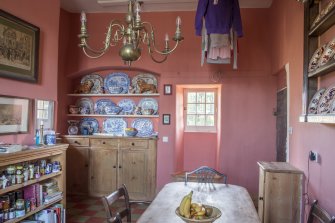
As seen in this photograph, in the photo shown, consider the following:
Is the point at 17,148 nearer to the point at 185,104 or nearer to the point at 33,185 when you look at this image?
the point at 33,185

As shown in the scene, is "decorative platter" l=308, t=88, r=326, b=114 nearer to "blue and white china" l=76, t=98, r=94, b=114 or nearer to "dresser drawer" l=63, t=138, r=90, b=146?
"dresser drawer" l=63, t=138, r=90, b=146

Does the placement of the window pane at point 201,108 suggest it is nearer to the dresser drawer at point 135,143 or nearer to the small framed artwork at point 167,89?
the small framed artwork at point 167,89

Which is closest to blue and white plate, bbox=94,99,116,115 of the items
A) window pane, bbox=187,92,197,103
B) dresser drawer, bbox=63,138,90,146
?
dresser drawer, bbox=63,138,90,146

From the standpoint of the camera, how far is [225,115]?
471 cm

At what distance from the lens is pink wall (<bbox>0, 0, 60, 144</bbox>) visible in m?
2.99

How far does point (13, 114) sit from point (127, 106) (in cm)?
246

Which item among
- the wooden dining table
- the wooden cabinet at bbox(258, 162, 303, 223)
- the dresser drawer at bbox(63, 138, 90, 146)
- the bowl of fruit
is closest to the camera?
the bowl of fruit

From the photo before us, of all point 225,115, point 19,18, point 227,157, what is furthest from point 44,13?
point 227,157

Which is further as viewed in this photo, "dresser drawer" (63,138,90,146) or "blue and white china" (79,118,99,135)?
"blue and white china" (79,118,99,135)

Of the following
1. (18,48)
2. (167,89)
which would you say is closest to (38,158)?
(18,48)

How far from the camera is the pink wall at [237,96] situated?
15.1ft

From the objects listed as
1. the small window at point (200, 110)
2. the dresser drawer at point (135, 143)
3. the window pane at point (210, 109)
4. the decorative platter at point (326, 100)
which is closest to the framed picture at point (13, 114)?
the dresser drawer at point (135, 143)

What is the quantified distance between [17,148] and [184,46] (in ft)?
10.2

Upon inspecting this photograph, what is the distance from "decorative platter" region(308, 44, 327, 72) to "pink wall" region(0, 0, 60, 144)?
2.89 metres
